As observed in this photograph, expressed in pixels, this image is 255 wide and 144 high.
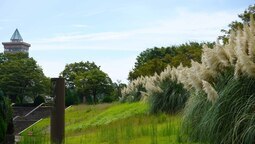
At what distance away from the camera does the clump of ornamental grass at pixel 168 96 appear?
37.7 ft

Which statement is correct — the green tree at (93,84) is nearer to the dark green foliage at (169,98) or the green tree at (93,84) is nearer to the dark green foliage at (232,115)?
the dark green foliage at (169,98)

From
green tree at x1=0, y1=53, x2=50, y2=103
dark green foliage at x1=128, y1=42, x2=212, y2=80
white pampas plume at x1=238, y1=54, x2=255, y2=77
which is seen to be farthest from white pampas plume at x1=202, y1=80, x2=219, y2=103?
green tree at x1=0, y1=53, x2=50, y2=103

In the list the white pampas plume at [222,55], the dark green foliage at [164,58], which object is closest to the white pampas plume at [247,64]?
the white pampas plume at [222,55]

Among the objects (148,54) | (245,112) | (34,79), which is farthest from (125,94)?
(34,79)

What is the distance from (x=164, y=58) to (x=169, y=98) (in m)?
28.3

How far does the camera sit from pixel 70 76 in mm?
58969

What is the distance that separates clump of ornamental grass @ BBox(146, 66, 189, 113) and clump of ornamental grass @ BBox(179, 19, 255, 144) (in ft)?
15.6

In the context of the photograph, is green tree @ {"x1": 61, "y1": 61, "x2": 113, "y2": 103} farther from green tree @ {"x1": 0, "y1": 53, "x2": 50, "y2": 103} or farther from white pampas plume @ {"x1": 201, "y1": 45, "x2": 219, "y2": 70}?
white pampas plume @ {"x1": 201, "y1": 45, "x2": 219, "y2": 70}

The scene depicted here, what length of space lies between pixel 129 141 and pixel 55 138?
1.18 meters

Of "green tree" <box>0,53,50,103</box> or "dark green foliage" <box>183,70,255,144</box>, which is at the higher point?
"green tree" <box>0,53,50,103</box>

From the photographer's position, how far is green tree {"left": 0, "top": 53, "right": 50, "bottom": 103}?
54312 mm

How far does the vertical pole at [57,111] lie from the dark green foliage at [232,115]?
7.18ft

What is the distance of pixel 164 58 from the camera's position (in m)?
40.0

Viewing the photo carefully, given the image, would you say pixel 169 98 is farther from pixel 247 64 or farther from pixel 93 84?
pixel 93 84
